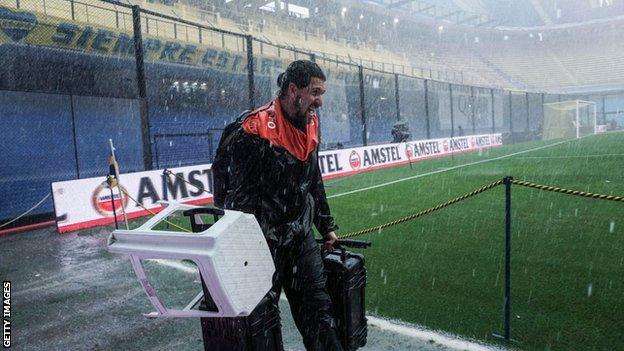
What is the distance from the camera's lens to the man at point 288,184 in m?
2.46

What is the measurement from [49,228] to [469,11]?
6792 centimetres

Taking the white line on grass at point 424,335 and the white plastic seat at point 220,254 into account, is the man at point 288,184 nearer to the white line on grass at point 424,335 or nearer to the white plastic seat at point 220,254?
the white plastic seat at point 220,254

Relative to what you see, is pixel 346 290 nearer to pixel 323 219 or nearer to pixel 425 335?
pixel 323 219

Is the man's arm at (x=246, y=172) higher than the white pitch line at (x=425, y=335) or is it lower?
higher

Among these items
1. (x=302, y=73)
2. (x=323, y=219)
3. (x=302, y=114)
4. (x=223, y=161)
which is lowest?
(x=323, y=219)

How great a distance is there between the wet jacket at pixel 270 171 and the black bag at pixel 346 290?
38 cm

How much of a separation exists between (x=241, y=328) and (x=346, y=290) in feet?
2.74

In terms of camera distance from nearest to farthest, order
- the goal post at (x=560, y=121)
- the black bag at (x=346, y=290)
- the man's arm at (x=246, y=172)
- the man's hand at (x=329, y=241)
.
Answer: the man's arm at (x=246, y=172) < the black bag at (x=346, y=290) < the man's hand at (x=329, y=241) < the goal post at (x=560, y=121)

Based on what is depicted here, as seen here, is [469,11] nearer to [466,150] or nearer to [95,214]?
[466,150]

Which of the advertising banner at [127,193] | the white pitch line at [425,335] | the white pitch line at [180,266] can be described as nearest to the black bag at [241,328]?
the white pitch line at [425,335]

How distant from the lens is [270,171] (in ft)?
8.15

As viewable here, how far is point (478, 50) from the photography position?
66.8 m

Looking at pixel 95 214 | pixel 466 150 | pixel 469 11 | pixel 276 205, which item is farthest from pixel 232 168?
pixel 469 11

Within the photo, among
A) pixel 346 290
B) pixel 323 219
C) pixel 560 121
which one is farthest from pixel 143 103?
pixel 560 121
